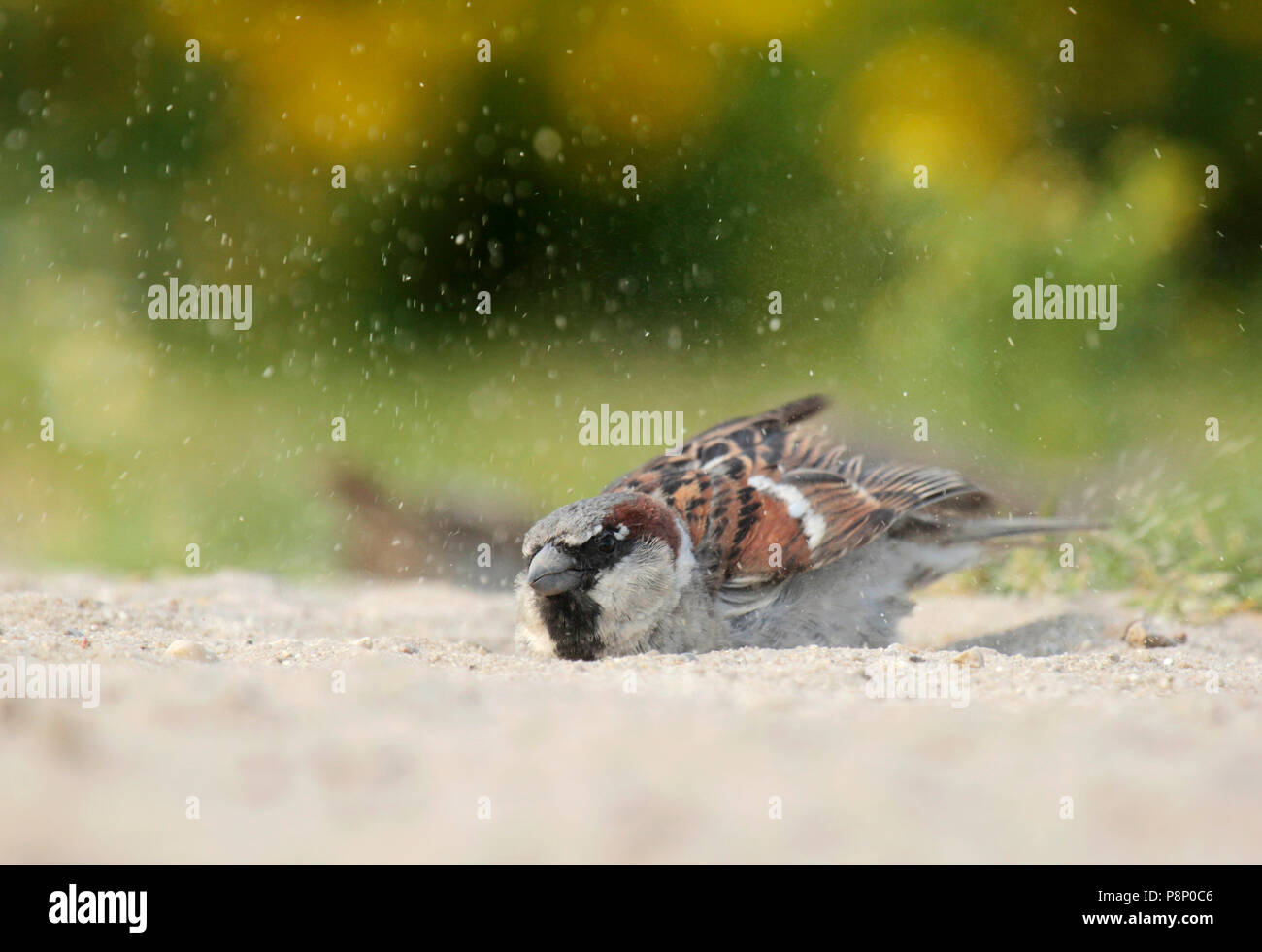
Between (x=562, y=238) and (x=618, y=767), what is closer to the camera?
(x=618, y=767)

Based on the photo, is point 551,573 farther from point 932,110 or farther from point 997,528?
point 932,110

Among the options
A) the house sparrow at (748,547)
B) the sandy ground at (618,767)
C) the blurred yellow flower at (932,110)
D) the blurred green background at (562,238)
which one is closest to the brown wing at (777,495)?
the house sparrow at (748,547)

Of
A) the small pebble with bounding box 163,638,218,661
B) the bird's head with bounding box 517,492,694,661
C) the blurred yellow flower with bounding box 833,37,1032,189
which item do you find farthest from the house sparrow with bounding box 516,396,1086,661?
the blurred yellow flower with bounding box 833,37,1032,189

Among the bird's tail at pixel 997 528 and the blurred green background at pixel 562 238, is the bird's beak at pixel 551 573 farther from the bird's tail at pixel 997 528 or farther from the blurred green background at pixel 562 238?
the blurred green background at pixel 562 238

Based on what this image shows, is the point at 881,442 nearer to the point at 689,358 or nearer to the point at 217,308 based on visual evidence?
the point at 689,358

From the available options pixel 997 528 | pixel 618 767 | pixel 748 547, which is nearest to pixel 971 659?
pixel 748 547

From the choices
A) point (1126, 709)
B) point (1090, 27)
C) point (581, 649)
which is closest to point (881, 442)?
point (1090, 27)
